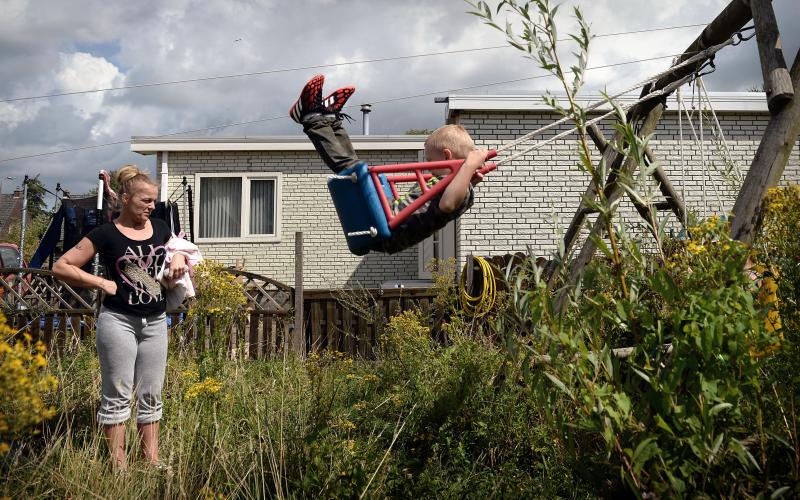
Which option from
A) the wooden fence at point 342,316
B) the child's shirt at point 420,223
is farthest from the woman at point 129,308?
the wooden fence at point 342,316

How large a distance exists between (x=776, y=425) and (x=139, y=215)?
9.88 ft

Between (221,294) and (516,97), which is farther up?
(516,97)

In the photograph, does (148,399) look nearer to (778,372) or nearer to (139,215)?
(139,215)

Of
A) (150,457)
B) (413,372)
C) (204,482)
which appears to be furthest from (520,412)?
(150,457)

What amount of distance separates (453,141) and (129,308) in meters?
1.81

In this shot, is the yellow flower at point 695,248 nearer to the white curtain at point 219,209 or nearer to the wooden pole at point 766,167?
the wooden pole at point 766,167

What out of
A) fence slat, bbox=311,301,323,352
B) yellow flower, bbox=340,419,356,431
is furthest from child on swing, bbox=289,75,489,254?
fence slat, bbox=311,301,323,352

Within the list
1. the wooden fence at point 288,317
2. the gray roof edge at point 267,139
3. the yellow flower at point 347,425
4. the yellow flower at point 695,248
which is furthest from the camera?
the gray roof edge at point 267,139

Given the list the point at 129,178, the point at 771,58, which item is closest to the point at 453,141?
the point at 771,58

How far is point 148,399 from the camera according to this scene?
356 centimetres

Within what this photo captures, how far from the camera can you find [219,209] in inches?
568

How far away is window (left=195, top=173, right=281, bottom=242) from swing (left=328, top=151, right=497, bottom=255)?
1138cm

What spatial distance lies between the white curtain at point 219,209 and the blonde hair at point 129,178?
10.7 meters

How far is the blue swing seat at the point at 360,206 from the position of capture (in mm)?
3090
